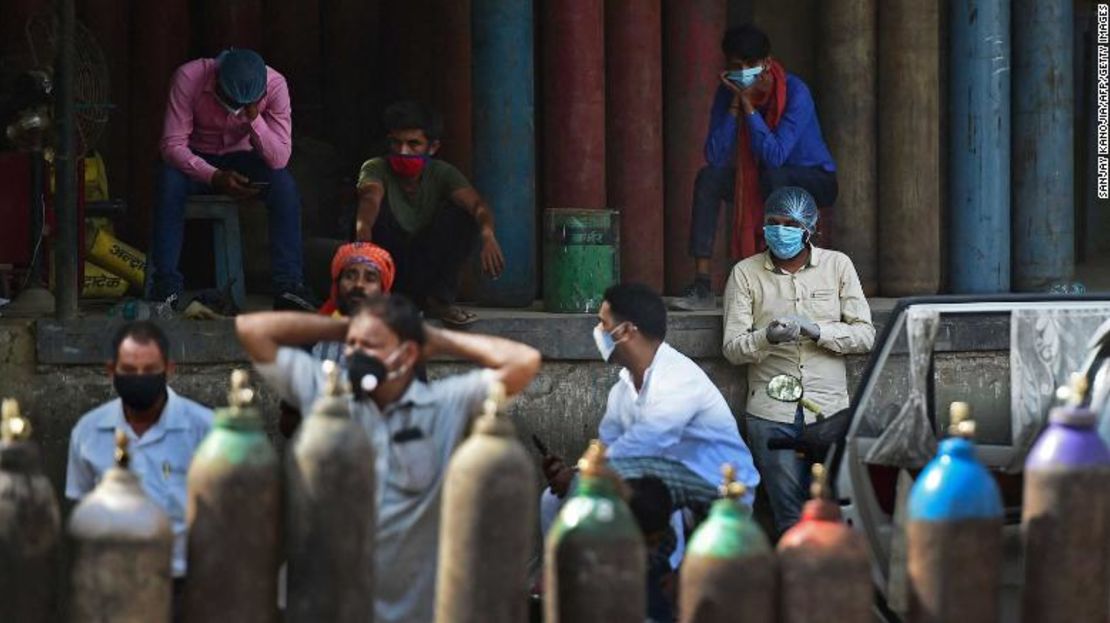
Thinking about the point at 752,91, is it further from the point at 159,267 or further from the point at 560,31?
the point at 159,267

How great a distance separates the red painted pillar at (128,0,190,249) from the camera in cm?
1277

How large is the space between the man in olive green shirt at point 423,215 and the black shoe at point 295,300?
354 mm

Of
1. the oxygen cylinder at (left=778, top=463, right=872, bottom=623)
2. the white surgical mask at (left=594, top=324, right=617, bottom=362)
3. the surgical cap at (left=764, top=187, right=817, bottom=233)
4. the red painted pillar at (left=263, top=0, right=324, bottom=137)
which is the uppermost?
the red painted pillar at (left=263, top=0, right=324, bottom=137)

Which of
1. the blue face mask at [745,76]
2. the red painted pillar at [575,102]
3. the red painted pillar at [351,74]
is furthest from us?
the red painted pillar at [351,74]

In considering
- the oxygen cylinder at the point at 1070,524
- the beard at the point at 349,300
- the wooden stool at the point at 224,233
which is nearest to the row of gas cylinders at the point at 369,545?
the oxygen cylinder at the point at 1070,524

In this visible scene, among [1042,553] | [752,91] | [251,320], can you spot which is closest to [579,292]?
[752,91]

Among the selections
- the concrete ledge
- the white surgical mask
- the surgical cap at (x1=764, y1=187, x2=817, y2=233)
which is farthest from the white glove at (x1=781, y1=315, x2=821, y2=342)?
the white surgical mask

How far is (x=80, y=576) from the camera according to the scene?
263 inches

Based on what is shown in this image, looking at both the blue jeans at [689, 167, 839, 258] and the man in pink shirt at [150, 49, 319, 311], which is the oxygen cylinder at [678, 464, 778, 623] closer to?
the man in pink shirt at [150, 49, 319, 311]

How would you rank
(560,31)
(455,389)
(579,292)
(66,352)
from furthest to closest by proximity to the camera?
(560,31) → (579,292) → (66,352) → (455,389)

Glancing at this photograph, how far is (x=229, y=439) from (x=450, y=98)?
5861mm

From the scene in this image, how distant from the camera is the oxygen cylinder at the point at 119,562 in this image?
6.64 meters

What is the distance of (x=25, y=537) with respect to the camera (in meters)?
6.73

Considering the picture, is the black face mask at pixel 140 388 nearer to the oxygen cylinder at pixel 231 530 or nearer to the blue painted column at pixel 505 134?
the oxygen cylinder at pixel 231 530
